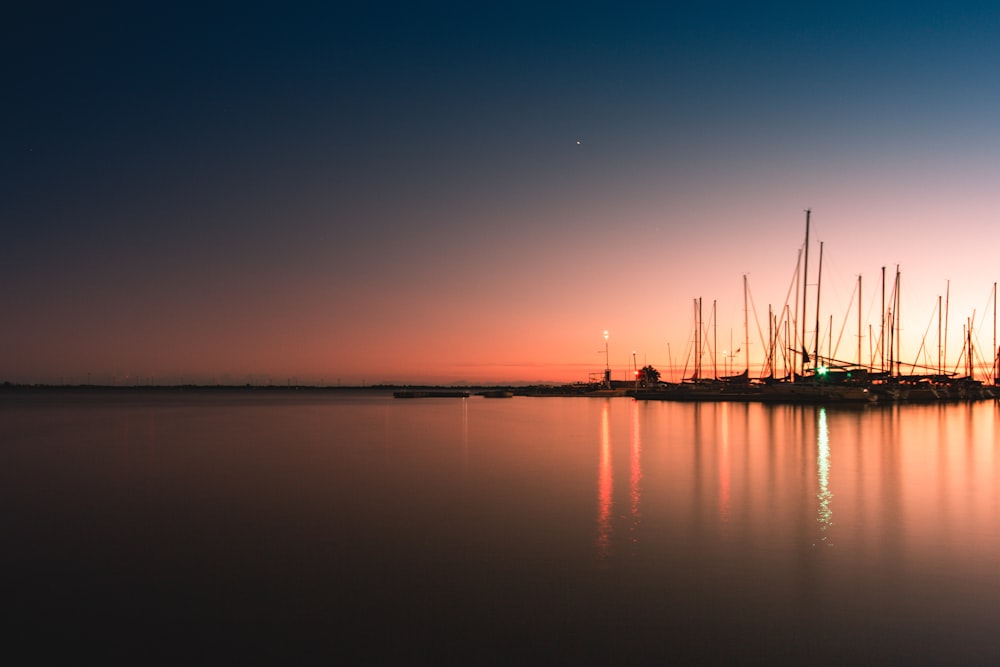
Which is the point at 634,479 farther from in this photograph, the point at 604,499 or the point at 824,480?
the point at 824,480

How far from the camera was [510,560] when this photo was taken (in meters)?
14.2

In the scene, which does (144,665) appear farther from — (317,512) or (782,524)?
(782,524)

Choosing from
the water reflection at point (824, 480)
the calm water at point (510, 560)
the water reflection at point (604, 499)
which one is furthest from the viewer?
the water reflection at point (824, 480)

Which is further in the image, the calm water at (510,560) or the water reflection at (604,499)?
the water reflection at (604,499)

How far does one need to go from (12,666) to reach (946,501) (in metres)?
23.1

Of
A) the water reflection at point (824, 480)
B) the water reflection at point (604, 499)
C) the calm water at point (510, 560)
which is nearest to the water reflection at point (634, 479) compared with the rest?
the calm water at point (510, 560)

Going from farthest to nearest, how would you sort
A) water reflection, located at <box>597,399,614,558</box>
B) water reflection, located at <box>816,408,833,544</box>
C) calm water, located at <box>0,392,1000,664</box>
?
1. water reflection, located at <box>816,408,833,544</box>
2. water reflection, located at <box>597,399,614,558</box>
3. calm water, located at <box>0,392,1000,664</box>

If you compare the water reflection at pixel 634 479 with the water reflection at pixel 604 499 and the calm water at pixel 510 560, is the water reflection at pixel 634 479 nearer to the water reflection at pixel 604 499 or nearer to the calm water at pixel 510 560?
the calm water at pixel 510 560

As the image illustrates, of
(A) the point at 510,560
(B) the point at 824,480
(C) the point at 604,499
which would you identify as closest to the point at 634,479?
(C) the point at 604,499

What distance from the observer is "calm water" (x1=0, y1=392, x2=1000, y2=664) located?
9.83m

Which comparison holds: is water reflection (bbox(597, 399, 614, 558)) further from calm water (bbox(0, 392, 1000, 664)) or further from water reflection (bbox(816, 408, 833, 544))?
water reflection (bbox(816, 408, 833, 544))

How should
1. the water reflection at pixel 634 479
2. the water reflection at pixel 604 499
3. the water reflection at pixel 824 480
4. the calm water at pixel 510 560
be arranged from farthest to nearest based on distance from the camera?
the water reflection at pixel 824 480
the water reflection at pixel 634 479
the water reflection at pixel 604 499
the calm water at pixel 510 560

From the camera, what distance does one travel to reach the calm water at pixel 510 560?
32.2ft

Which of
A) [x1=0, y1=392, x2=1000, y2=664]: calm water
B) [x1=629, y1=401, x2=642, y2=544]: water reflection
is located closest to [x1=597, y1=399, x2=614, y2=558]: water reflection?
[x1=0, y1=392, x2=1000, y2=664]: calm water
